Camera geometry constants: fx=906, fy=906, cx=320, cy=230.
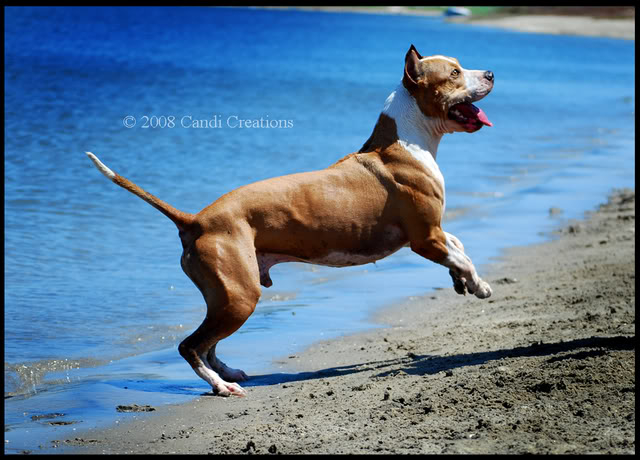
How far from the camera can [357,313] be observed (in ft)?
24.4

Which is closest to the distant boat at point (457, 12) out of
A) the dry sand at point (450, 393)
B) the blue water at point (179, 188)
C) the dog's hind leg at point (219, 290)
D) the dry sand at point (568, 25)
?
the dry sand at point (568, 25)

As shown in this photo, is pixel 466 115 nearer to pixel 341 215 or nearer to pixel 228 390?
pixel 341 215

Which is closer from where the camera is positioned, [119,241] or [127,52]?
[119,241]

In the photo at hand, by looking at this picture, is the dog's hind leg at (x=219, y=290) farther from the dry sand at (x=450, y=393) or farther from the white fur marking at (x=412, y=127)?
the white fur marking at (x=412, y=127)

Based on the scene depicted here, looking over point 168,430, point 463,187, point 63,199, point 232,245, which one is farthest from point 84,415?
point 463,187

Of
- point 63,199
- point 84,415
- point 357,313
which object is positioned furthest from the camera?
point 63,199

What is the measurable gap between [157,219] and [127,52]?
31593mm

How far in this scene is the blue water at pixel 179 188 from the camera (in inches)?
250

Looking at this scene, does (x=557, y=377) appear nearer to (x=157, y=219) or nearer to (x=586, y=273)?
(x=586, y=273)

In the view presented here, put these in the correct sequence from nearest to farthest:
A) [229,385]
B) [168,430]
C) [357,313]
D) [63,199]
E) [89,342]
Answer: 1. [168,430]
2. [229,385]
3. [89,342]
4. [357,313]
5. [63,199]

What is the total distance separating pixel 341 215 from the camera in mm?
5668

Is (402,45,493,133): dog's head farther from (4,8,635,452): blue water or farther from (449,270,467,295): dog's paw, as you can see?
(4,8,635,452): blue water

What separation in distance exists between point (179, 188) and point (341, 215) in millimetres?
7485

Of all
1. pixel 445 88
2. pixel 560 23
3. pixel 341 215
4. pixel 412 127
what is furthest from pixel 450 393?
pixel 560 23
